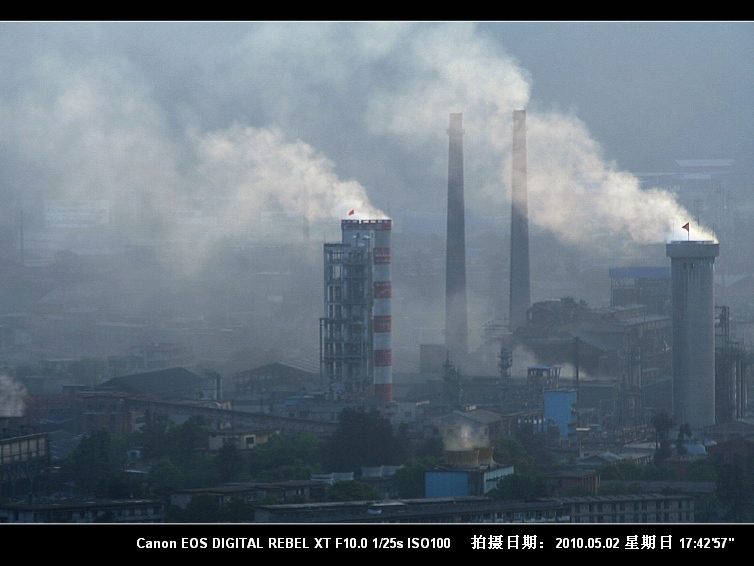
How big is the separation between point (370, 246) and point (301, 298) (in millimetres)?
15530

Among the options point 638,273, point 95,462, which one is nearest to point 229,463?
point 95,462

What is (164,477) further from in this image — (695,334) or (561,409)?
(695,334)

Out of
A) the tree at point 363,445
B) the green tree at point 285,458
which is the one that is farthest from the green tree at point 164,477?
the tree at point 363,445

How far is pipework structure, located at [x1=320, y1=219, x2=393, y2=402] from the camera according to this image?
21453mm

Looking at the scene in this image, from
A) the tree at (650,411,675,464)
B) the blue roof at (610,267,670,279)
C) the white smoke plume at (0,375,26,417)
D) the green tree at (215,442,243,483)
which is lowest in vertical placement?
the green tree at (215,442,243,483)

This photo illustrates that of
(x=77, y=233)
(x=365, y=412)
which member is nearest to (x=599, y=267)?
(x=77, y=233)

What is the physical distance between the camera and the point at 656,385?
81.6 feet

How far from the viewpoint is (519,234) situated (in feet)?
100.0

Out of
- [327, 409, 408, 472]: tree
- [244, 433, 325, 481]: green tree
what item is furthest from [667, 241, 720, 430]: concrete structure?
[244, 433, 325, 481]: green tree

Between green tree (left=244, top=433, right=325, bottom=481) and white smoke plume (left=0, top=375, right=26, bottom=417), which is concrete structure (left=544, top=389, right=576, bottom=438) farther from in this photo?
white smoke plume (left=0, top=375, right=26, bottom=417)

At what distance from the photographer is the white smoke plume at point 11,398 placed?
22.5m

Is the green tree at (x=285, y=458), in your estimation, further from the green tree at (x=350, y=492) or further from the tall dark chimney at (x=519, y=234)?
the tall dark chimney at (x=519, y=234)

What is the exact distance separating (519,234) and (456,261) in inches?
66.8

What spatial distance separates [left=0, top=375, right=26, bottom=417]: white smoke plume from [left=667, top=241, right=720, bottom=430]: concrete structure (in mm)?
7509
